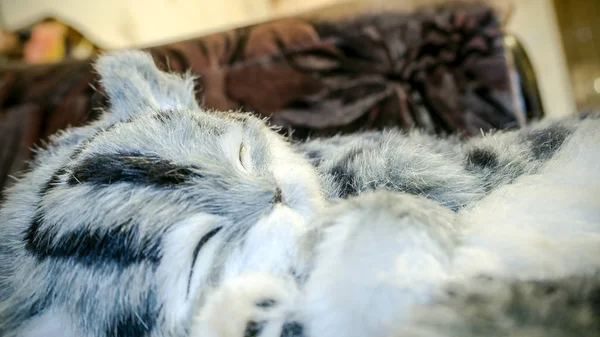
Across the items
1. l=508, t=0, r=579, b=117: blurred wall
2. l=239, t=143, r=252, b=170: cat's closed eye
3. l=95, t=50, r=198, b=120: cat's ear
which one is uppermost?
l=95, t=50, r=198, b=120: cat's ear

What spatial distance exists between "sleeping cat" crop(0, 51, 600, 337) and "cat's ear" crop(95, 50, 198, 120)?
0.34 feet

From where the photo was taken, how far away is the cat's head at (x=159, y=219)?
332 millimetres

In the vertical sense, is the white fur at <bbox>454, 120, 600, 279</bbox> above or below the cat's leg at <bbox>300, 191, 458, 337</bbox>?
below

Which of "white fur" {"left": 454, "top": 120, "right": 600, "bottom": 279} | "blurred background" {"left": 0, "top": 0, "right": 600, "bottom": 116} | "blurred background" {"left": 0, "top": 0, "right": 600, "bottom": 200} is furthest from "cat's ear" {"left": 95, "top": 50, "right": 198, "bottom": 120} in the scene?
"blurred background" {"left": 0, "top": 0, "right": 600, "bottom": 116}

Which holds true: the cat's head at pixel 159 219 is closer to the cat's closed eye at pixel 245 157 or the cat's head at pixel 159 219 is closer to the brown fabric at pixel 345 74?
the cat's closed eye at pixel 245 157

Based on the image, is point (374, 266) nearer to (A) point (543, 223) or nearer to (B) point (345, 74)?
(A) point (543, 223)

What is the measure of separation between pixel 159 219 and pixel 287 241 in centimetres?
10

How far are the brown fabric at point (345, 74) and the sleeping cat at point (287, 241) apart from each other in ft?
1.36

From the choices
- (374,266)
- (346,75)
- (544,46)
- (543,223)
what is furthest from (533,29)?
(374,266)

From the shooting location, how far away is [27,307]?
0.37 meters

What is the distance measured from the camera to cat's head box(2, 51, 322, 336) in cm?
33

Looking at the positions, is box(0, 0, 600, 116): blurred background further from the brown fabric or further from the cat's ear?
the cat's ear

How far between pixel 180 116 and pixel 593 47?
2.29 meters

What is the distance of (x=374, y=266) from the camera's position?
280mm
